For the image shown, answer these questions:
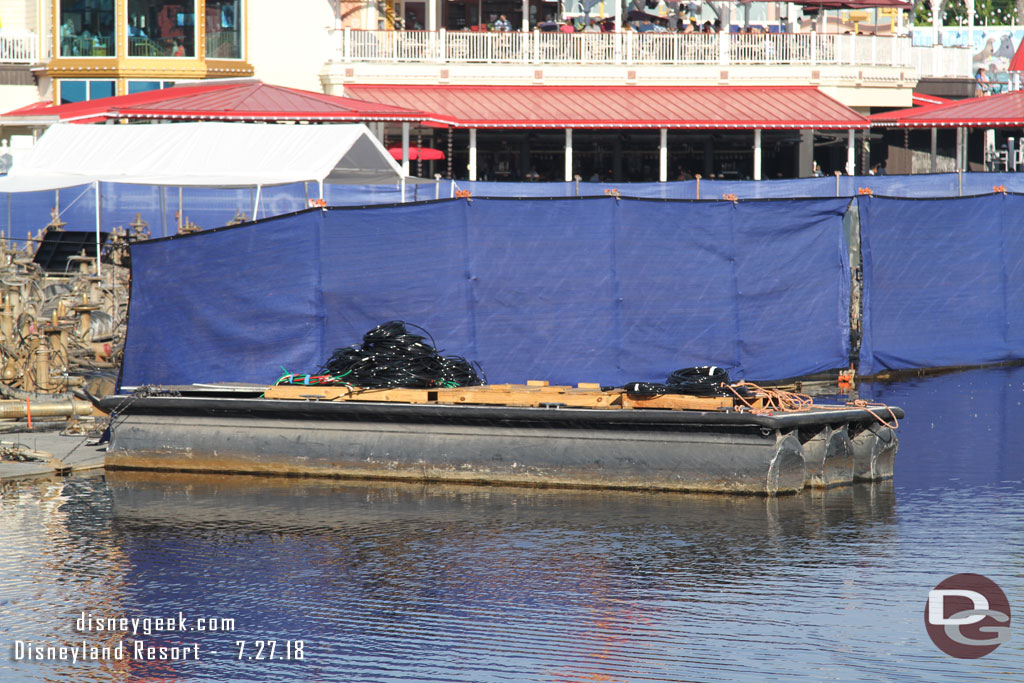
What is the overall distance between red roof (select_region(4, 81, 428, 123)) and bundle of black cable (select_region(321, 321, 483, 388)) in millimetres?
18020

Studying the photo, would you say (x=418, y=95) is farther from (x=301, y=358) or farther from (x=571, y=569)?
(x=571, y=569)

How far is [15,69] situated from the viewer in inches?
1864

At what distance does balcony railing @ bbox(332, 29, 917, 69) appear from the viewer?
1820 inches

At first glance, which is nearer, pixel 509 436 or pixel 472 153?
pixel 509 436

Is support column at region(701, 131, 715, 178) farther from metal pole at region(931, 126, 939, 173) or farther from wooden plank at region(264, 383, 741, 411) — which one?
wooden plank at region(264, 383, 741, 411)

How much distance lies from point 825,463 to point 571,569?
12.2ft

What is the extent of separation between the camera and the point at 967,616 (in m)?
9.34

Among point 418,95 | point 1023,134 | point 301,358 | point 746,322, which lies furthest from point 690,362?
point 1023,134

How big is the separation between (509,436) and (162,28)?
33.0 metres

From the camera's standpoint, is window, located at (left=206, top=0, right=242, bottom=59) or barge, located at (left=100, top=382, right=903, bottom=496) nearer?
barge, located at (left=100, top=382, right=903, bottom=496)

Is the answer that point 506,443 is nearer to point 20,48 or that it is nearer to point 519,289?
point 519,289

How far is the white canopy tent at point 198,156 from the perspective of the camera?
82.0ft

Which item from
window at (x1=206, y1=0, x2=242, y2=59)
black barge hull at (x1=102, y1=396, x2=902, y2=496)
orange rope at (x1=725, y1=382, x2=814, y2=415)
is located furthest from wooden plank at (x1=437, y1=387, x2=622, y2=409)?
window at (x1=206, y1=0, x2=242, y2=59)

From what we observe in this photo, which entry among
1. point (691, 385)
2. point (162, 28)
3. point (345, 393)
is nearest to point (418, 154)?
point (162, 28)
